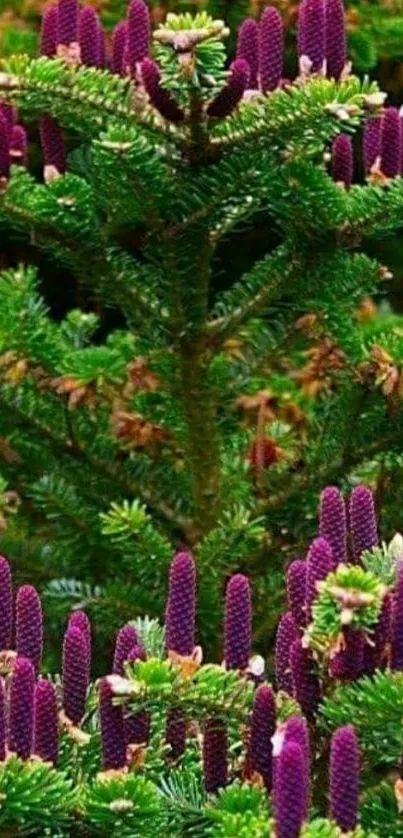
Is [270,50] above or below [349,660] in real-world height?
above

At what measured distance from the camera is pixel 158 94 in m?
1.95

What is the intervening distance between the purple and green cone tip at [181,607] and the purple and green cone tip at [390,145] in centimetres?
94

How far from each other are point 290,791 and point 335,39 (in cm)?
123

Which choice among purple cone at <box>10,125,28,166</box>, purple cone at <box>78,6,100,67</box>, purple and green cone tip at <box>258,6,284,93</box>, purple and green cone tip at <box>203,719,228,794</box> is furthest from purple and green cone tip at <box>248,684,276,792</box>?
purple cone at <box>10,125,28,166</box>

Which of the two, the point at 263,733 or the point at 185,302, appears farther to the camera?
the point at 185,302

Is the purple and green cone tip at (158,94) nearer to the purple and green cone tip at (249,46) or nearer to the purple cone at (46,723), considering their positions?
the purple and green cone tip at (249,46)

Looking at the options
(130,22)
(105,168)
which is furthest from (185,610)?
(130,22)

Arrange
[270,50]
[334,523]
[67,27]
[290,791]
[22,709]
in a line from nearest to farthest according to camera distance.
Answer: [290,791] → [22,709] → [334,523] → [270,50] → [67,27]

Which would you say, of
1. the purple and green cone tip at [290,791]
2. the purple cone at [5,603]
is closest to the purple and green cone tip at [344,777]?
the purple and green cone tip at [290,791]

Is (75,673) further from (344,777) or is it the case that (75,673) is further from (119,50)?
(119,50)

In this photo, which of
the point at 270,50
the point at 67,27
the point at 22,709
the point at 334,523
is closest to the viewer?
the point at 22,709

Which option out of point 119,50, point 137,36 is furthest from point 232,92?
point 119,50

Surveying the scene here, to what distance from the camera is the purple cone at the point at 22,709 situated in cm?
141

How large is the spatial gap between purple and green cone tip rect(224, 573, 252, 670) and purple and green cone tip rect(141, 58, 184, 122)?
70cm
